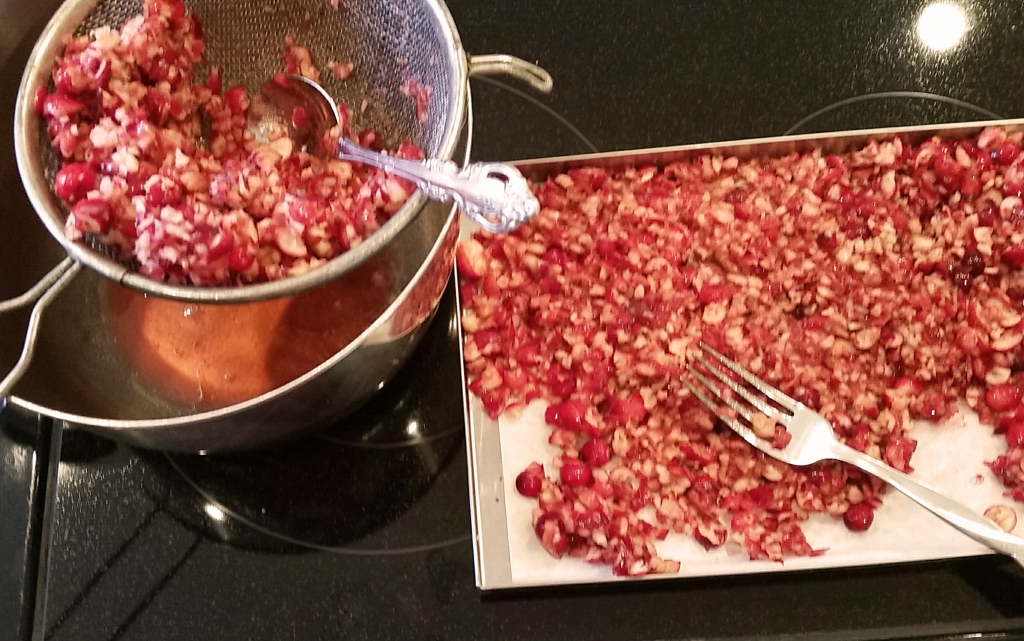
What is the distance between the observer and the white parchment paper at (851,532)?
0.81 meters

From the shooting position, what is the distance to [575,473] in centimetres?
83

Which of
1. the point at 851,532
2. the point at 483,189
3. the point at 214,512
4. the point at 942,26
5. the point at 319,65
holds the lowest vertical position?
the point at 214,512

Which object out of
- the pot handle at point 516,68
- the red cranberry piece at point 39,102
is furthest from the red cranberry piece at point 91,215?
the pot handle at point 516,68

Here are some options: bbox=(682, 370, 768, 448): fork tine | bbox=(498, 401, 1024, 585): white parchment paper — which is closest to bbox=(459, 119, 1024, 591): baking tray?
bbox=(498, 401, 1024, 585): white parchment paper

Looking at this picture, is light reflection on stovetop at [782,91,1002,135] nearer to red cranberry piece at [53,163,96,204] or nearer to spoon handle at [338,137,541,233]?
spoon handle at [338,137,541,233]

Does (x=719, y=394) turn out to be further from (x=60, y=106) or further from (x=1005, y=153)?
(x=60, y=106)

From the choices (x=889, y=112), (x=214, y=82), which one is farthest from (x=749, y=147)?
(x=214, y=82)

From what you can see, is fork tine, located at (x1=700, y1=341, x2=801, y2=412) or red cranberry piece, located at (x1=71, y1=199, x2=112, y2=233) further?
fork tine, located at (x1=700, y1=341, x2=801, y2=412)

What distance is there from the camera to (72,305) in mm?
906

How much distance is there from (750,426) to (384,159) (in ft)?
1.68

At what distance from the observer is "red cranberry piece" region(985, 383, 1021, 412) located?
2.82ft

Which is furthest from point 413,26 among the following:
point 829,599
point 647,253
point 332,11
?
point 829,599

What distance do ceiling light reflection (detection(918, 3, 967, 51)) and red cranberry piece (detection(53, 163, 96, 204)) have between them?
1179 millimetres

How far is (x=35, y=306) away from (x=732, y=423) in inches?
30.4
